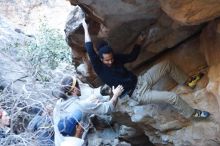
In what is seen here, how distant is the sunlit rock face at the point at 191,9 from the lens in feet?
12.2

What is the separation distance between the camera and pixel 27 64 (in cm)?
972

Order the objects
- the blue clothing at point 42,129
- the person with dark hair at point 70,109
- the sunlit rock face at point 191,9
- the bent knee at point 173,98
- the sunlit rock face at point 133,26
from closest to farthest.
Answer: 1. the sunlit rock face at point 191,9
2. the sunlit rock face at point 133,26
3. the bent knee at point 173,98
4. the person with dark hair at point 70,109
5. the blue clothing at point 42,129

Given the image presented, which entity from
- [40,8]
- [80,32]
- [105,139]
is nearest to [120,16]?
[80,32]

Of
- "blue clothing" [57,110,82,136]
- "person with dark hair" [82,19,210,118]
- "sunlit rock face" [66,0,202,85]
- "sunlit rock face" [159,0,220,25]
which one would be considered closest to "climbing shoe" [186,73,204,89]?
"person with dark hair" [82,19,210,118]

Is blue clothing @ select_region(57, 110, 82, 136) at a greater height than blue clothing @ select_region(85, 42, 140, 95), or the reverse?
blue clothing @ select_region(85, 42, 140, 95)

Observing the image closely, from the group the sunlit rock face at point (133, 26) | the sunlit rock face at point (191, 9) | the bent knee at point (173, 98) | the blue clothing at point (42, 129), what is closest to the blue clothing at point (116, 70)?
the sunlit rock face at point (133, 26)

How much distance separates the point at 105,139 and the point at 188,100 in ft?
10.0

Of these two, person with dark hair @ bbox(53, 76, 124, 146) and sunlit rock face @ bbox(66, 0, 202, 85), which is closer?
sunlit rock face @ bbox(66, 0, 202, 85)

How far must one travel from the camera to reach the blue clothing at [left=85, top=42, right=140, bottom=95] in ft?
16.1

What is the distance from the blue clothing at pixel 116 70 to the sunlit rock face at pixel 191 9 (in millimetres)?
1288

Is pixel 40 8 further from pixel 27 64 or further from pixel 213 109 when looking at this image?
pixel 213 109

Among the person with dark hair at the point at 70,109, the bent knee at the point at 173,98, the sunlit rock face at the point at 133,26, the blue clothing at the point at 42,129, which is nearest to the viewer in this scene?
the sunlit rock face at the point at 133,26

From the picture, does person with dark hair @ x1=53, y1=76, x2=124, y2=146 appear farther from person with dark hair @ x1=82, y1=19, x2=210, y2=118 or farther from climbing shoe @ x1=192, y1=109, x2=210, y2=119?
climbing shoe @ x1=192, y1=109, x2=210, y2=119

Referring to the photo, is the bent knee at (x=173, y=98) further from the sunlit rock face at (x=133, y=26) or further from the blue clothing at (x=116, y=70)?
the sunlit rock face at (x=133, y=26)
